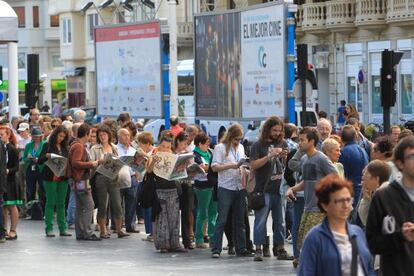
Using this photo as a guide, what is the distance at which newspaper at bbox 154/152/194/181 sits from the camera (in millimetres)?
16766

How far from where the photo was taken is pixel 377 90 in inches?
1875

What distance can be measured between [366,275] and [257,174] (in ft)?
26.4

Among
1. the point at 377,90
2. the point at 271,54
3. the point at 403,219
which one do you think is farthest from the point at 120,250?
the point at 377,90

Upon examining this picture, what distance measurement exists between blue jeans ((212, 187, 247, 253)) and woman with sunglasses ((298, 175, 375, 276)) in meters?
8.68

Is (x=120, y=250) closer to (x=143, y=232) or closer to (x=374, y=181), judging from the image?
(x=143, y=232)

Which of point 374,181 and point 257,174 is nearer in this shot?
point 374,181

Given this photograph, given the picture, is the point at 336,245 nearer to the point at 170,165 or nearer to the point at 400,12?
the point at 170,165

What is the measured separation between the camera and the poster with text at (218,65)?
80.0 ft

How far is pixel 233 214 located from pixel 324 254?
8960 mm

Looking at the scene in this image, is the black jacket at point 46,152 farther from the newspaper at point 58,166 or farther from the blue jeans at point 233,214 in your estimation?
the blue jeans at point 233,214

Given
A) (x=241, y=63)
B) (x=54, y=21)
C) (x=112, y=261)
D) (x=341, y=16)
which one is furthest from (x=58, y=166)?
(x=54, y=21)

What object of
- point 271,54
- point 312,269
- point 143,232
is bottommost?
point 143,232

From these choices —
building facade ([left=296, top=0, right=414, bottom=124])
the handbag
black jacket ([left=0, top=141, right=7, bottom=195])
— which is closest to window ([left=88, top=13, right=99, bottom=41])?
building facade ([left=296, top=0, right=414, bottom=124])

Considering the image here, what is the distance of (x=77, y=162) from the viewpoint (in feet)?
59.6
